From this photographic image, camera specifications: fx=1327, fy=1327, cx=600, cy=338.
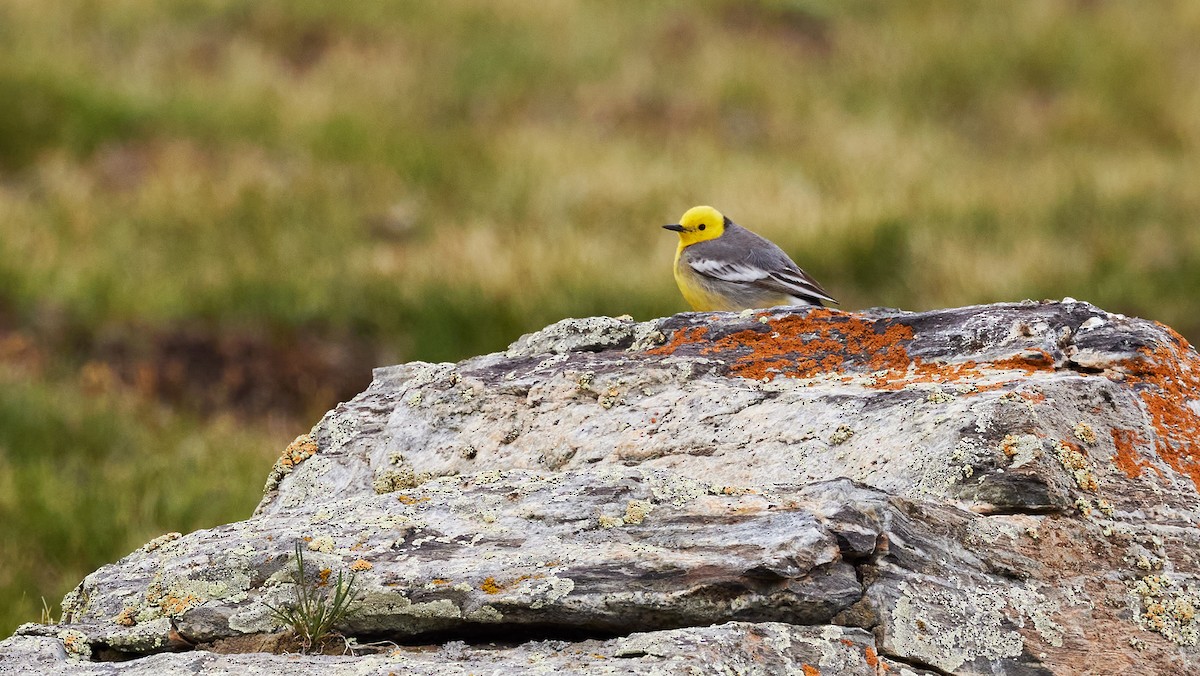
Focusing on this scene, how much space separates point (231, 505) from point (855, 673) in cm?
569

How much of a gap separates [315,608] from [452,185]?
40.9 ft

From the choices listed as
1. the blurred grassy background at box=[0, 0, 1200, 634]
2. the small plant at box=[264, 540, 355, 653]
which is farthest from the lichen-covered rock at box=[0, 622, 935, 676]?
the blurred grassy background at box=[0, 0, 1200, 634]

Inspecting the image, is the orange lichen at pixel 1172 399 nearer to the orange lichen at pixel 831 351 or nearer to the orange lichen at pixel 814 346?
the orange lichen at pixel 831 351

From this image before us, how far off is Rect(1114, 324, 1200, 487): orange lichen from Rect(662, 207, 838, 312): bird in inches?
138

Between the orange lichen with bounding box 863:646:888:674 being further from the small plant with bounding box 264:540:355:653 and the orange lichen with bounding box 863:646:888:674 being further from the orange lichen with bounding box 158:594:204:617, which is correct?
the orange lichen with bounding box 158:594:204:617


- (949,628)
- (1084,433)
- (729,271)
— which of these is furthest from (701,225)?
(949,628)

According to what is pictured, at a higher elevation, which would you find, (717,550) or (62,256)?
(62,256)

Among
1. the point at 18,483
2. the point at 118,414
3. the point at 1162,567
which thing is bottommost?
the point at 1162,567

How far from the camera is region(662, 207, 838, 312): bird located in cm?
830

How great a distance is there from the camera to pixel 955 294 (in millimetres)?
13031

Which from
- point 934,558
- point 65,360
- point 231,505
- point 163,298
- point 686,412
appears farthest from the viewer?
point 163,298

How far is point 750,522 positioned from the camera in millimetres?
3805

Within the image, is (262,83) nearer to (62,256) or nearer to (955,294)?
(62,256)

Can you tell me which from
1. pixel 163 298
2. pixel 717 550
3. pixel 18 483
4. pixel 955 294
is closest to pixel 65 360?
pixel 163 298
